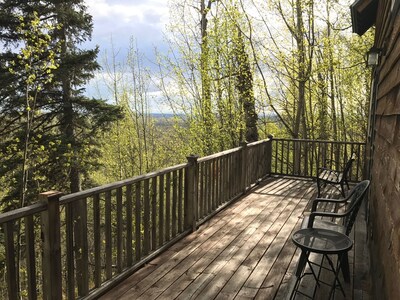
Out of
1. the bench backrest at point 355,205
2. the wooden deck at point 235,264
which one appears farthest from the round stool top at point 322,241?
the wooden deck at point 235,264

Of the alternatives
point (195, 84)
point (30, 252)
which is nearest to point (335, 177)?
point (30, 252)

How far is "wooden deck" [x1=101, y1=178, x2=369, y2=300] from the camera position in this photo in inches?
106

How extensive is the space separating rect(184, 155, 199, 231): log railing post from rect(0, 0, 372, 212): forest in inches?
182

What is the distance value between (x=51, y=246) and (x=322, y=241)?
71.0 inches

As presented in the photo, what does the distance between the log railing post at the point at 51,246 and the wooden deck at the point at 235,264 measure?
0.59 meters

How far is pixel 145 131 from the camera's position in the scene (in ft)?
47.4

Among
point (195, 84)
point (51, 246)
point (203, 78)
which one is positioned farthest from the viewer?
point (195, 84)

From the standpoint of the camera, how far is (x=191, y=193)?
12.9ft

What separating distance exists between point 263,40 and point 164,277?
26.2 feet

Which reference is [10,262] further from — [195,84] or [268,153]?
[195,84]

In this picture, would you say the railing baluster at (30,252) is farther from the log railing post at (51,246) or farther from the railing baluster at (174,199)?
the railing baluster at (174,199)

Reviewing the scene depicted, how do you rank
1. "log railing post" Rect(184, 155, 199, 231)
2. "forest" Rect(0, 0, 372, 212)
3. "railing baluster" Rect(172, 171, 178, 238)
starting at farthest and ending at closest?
"forest" Rect(0, 0, 372, 212) → "log railing post" Rect(184, 155, 199, 231) → "railing baluster" Rect(172, 171, 178, 238)

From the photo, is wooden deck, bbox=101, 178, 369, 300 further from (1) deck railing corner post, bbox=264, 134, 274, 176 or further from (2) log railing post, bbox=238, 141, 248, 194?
(1) deck railing corner post, bbox=264, 134, 274, 176

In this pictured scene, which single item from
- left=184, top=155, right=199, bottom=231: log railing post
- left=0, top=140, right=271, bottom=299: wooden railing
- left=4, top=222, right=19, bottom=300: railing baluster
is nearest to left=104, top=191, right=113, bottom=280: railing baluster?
left=0, top=140, right=271, bottom=299: wooden railing
